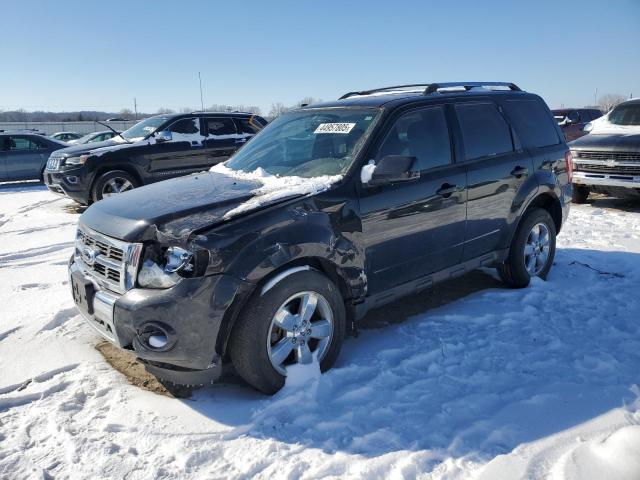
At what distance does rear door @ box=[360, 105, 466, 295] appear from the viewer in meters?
3.66

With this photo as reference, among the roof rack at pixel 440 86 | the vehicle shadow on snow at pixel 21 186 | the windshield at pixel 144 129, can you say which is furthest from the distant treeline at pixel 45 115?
the roof rack at pixel 440 86

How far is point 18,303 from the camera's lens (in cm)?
478

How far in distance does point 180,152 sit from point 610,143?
764cm

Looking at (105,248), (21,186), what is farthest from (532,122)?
(21,186)

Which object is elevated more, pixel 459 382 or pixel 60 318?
pixel 60 318

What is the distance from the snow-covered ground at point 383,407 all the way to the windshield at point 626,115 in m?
6.47

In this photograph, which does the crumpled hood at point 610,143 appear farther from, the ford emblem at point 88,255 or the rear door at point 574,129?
the rear door at point 574,129

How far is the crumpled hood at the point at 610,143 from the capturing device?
27.8 ft

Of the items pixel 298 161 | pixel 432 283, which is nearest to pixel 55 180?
pixel 298 161

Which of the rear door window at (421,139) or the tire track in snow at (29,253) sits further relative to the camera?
the tire track in snow at (29,253)

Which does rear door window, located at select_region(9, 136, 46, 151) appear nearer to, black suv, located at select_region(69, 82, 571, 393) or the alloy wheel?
black suv, located at select_region(69, 82, 571, 393)

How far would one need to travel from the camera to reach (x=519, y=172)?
4738mm

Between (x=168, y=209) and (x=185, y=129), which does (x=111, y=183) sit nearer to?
(x=185, y=129)

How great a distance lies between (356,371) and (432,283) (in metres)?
1.10
